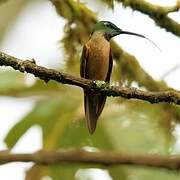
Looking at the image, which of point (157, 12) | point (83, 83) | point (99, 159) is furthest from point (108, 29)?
point (99, 159)

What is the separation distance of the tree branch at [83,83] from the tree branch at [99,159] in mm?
255

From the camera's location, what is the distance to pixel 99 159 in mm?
1777

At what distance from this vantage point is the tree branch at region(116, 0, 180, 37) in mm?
2703

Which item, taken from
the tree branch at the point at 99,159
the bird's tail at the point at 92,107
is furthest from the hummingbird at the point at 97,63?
the tree branch at the point at 99,159

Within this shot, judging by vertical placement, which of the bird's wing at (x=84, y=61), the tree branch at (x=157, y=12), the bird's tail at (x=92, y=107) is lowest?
the bird's tail at (x=92, y=107)

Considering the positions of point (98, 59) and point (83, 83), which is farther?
point (98, 59)

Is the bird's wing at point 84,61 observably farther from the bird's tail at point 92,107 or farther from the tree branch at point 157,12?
the tree branch at point 157,12

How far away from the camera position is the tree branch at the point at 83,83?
196 cm

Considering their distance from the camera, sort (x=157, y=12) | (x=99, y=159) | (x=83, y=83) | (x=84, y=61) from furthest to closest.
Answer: (x=157, y=12) → (x=84, y=61) → (x=83, y=83) → (x=99, y=159)

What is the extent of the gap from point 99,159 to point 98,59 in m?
0.81

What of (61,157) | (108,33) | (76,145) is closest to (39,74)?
(61,157)

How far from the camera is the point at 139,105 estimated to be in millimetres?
3219

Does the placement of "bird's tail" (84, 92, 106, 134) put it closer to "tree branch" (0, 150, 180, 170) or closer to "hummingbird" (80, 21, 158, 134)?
"hummingbird" (80, 21, 158, 134)

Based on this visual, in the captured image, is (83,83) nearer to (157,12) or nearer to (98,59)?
(98,59)
